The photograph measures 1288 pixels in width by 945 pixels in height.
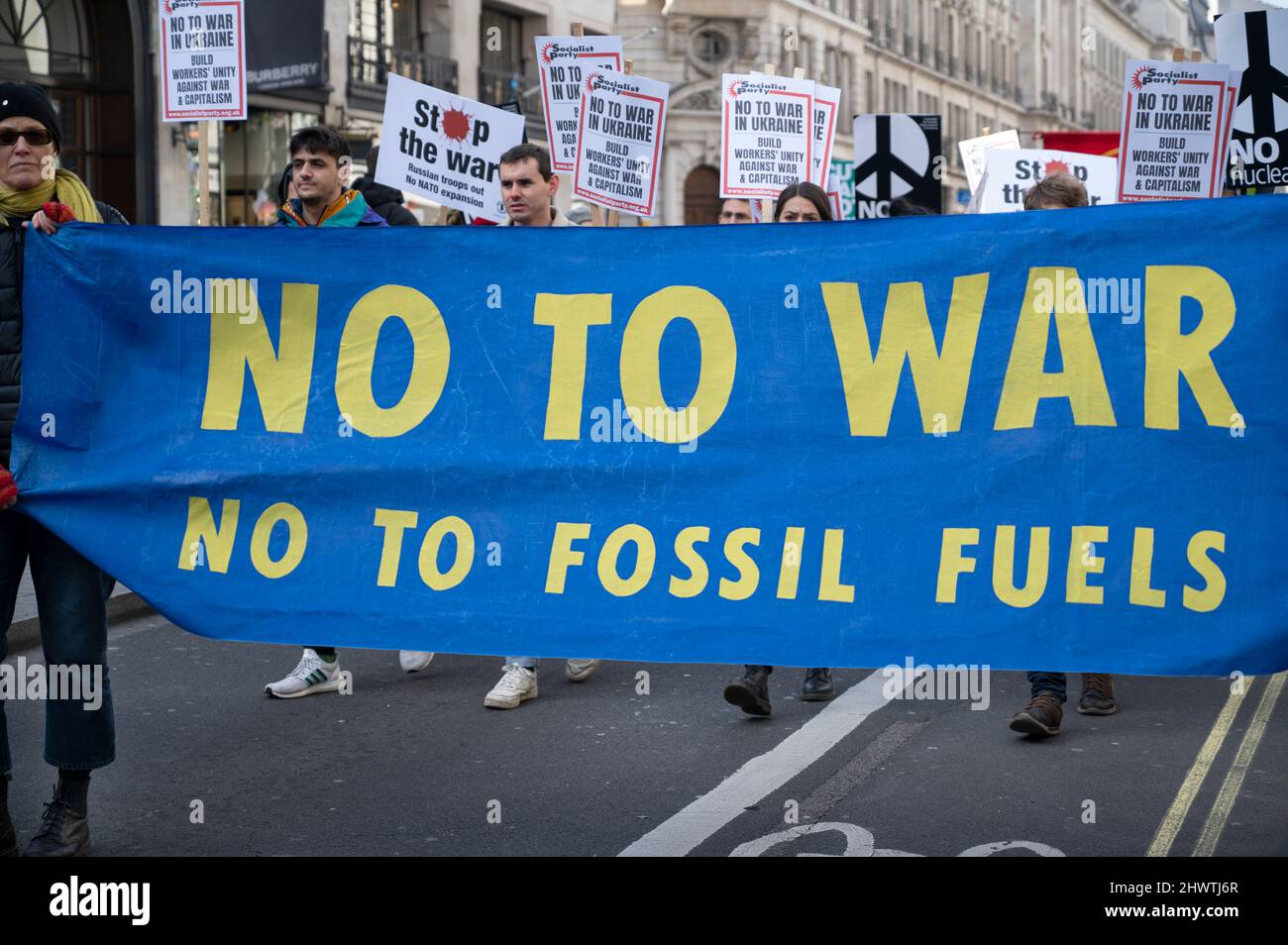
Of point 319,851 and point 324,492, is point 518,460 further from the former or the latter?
point 319,851

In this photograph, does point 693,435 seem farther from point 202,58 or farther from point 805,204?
point 202,58

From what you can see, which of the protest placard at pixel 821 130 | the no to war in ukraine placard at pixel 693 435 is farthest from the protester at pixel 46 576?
the protest placard at pixel 821 130

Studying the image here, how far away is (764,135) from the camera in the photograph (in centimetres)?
1234

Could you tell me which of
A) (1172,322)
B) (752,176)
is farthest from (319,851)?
(752,176)

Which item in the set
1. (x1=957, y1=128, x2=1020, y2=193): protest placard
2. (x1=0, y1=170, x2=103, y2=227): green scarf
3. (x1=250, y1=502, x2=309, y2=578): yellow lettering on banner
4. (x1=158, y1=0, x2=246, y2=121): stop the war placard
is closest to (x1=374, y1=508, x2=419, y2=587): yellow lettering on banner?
(x1=250, y1=502, x2=309, y2=578): yellow lettering on banner

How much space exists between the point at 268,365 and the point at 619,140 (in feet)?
22.4

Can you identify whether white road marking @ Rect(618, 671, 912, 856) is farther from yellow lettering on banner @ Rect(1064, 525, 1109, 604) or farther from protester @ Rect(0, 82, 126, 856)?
protester @ Rect(0, 82, 126, 856)

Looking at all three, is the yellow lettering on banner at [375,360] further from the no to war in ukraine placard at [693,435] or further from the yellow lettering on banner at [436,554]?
the yellow lettering on banner at [436,554]

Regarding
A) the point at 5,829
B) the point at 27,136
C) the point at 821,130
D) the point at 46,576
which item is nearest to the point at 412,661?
the point at 46,576

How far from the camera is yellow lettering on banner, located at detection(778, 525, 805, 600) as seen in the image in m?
4.65

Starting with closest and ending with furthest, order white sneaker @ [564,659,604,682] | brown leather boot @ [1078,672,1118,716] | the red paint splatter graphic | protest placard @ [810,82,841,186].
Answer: brown leather boot @ [1078,672,1118,716] < white sneaker @ [564,659,604,682] < the red paint splatter graphic < protest placard @ [810,82,841,186]

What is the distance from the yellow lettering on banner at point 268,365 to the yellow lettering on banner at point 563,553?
879mm

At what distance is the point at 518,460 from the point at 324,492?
608 millimetres

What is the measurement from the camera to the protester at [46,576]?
4633mm
